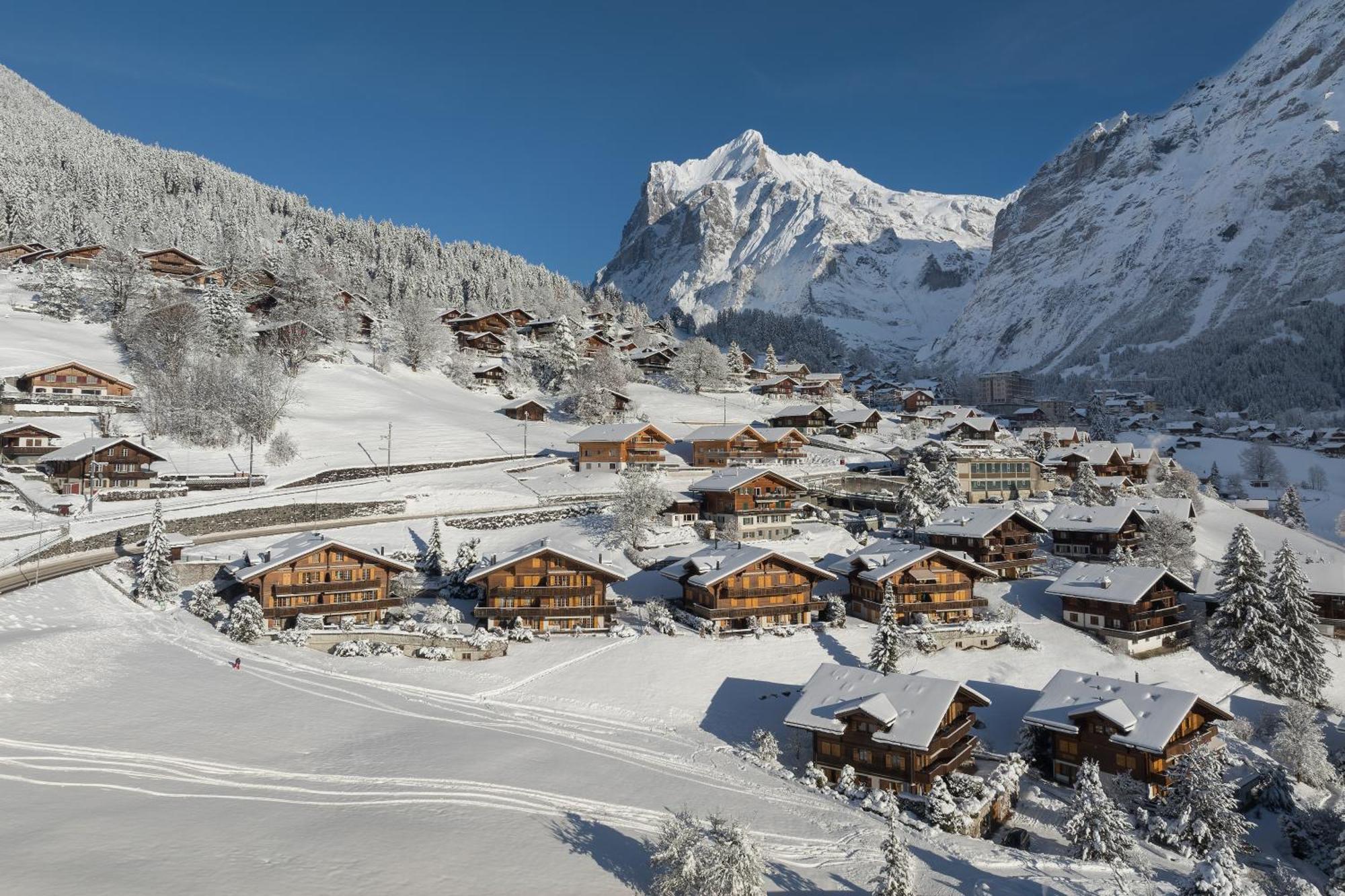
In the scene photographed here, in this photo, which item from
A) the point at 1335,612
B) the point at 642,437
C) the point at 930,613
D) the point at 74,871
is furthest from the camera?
the point at 642,437

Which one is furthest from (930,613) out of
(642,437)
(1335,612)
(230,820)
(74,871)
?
(74,871)

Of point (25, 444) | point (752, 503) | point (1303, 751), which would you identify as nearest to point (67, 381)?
point (25, 444)

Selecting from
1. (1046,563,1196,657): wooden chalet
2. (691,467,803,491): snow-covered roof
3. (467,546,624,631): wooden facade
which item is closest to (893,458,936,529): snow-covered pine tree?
(691,467,803,491): snow-covered roof

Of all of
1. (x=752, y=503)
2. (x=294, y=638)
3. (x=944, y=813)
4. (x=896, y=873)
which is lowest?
(x=944, y=813)

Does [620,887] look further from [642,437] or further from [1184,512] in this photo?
[1184,512]

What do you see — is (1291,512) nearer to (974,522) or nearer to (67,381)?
A: (974,522)

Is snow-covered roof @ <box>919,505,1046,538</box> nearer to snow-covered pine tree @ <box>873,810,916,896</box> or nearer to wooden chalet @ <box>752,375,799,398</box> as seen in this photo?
snow-covered pine tree @ <box>873,810,916,896</box>
